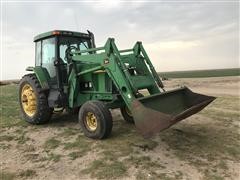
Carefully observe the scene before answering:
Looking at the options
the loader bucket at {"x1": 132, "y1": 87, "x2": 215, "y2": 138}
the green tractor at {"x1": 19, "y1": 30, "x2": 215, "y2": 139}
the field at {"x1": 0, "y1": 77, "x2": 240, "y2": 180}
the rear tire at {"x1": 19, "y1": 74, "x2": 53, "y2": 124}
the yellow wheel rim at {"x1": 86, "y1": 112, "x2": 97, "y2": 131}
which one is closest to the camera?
the field at {"x1": 0, "y1": 77, "x2": 240, "y2": 180}

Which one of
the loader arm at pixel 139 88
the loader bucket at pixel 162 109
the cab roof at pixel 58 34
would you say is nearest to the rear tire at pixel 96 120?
the loader arm at pixel 139 88

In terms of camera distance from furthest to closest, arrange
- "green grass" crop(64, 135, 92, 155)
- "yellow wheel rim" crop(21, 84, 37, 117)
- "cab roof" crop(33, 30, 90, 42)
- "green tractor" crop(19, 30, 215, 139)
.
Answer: "yellow wheel rim" crop(21, 84, 37, 117), "cab roof" crop(33, 30, 90, 42), "green tractor" crop(19, 30, 215, 139), "green grass" crop(64, 135, 92, 155)

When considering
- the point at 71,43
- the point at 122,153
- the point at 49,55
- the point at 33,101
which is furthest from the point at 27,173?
the point at 71,43

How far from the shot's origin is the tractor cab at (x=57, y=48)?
764cm

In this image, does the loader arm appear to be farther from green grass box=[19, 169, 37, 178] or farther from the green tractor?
green grass box=[19, 169, 37, 178]

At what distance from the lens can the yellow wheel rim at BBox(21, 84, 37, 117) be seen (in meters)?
8.18

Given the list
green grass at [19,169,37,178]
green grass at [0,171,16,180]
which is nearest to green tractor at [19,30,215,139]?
green grass at [19,169,37,178]

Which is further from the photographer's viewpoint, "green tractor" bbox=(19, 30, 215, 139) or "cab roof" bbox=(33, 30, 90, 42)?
"cab roof" bbox=(33, 30, 90, 42)

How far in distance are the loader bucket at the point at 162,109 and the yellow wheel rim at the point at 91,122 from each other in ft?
4.15

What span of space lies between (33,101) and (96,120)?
2689 millimetres

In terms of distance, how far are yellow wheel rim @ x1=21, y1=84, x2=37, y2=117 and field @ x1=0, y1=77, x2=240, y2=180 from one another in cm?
47

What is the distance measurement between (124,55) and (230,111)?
418 centimetres

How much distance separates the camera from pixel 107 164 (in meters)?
5.09

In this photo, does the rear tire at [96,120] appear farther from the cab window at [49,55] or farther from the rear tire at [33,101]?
the cab window at [49,55]
